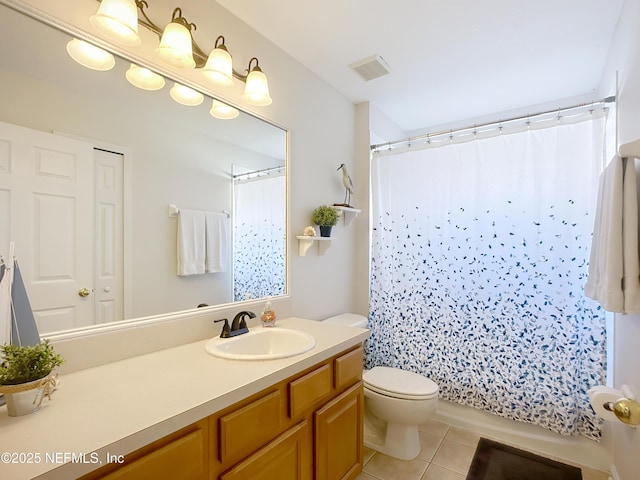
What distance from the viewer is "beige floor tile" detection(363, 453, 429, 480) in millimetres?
1816

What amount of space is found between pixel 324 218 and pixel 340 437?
49.0 inches

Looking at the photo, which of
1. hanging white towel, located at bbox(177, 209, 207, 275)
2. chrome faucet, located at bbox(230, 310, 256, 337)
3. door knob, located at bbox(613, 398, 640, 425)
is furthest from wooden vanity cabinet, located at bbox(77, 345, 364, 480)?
door knob, located at bbox(613, 398, 640, 425)

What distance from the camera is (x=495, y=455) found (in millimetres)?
1999

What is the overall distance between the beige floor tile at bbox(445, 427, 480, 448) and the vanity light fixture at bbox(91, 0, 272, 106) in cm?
245

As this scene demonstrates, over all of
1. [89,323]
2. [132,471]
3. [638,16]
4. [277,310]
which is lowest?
[132,471]

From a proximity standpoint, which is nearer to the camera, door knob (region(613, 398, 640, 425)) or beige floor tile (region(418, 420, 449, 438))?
door knob (region(613, 398, 640, 425))

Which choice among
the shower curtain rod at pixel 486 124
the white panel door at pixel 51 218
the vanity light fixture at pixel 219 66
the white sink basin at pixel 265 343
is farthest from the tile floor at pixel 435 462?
the vanity light fixture at pixel 219 66

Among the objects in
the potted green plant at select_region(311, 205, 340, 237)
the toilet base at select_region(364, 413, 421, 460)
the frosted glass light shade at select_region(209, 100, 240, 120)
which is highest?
the frosted glass light shade at select_region(209, 100, 240, 120)

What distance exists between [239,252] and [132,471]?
1.13 m

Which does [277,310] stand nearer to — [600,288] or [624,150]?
[600,288]

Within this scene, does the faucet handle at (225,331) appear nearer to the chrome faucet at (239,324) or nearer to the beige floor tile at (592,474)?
the chrome faucet at (239,324)

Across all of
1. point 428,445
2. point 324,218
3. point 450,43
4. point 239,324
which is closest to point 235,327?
point 239,324

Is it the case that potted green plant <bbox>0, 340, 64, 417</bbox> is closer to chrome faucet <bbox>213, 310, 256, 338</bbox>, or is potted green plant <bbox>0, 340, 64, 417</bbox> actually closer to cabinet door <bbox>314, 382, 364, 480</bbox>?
chrome faucet <bbox>213, 310, 256, 338</bbox>

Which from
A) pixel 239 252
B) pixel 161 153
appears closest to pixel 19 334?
pixel 161 153
